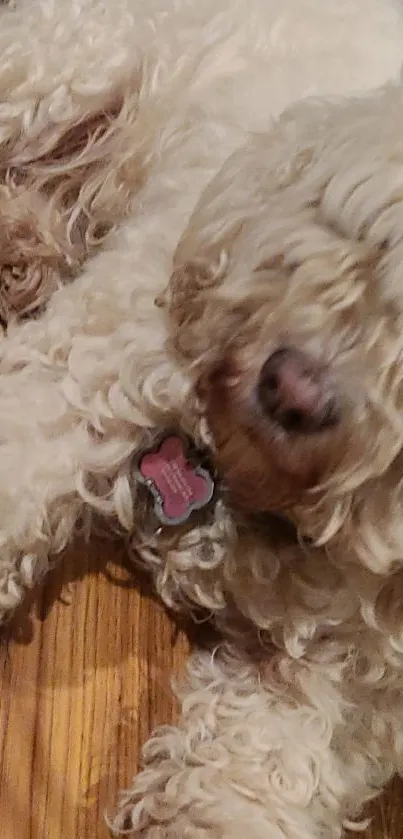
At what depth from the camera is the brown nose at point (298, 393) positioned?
95 centimetres

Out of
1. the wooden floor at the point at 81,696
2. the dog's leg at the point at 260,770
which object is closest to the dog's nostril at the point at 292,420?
the dog's leg at the point at 260,770

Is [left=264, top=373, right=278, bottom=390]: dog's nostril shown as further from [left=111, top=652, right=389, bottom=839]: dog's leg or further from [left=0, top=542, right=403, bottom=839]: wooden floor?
[left=0, top=542, right=403, bottom=839]: wooden floor

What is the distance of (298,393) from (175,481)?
0.29 metres

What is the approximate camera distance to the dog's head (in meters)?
0.97

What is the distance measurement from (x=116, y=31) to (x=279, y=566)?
2.16ft

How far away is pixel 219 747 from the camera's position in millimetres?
1278

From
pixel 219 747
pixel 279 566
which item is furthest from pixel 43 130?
pixel 219 747

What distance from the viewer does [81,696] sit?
1.33 m

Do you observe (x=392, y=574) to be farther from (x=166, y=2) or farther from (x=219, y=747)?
(x=166, y=2)

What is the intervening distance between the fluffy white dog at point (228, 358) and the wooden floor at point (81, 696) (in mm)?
42

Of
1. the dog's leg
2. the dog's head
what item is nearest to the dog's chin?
the dog's head

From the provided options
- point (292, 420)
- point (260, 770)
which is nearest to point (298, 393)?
point (292, 420)

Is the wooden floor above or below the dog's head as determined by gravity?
below

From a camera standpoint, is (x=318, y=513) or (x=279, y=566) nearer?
(x=318, y=513)
